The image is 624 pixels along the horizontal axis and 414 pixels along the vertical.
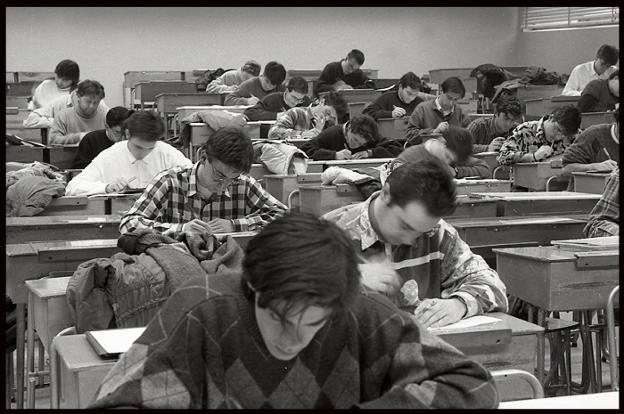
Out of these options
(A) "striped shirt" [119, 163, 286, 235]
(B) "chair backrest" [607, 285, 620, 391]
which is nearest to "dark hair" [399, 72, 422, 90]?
(A) "striped shirt" [119, 163, 286, 235]

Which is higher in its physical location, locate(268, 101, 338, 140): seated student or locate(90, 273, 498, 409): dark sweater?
locate(268, 101, 338, 140): seated student

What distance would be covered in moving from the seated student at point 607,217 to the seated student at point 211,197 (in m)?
1.24

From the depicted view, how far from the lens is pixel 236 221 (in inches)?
145

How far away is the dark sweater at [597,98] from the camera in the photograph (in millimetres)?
8461

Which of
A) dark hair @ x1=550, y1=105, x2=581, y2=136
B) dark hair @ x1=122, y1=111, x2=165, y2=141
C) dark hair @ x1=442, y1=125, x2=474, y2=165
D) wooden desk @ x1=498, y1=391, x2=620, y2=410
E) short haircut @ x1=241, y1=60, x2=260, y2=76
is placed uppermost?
short haircut @ x1=241, y1=60, x2=260, y2=76

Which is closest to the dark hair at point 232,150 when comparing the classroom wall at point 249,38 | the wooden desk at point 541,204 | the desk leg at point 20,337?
the desk leg at point 20,337

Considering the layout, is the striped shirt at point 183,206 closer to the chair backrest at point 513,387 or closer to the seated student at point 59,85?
the chair backrest at point 513,387

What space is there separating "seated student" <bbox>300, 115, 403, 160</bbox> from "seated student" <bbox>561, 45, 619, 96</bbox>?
3207 millimetres

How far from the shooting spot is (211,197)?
12.2 ft

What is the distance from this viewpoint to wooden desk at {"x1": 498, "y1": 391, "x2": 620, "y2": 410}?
1580 mm

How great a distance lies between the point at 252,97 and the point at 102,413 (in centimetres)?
876

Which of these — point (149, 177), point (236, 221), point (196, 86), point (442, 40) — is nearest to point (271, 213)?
point (236, 221)

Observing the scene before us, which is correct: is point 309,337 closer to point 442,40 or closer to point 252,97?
point 252,97

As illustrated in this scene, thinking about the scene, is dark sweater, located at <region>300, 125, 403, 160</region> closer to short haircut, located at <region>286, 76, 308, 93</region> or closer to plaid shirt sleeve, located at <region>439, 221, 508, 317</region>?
short haircut, located at <region>286, 76, 308, 93</region>
